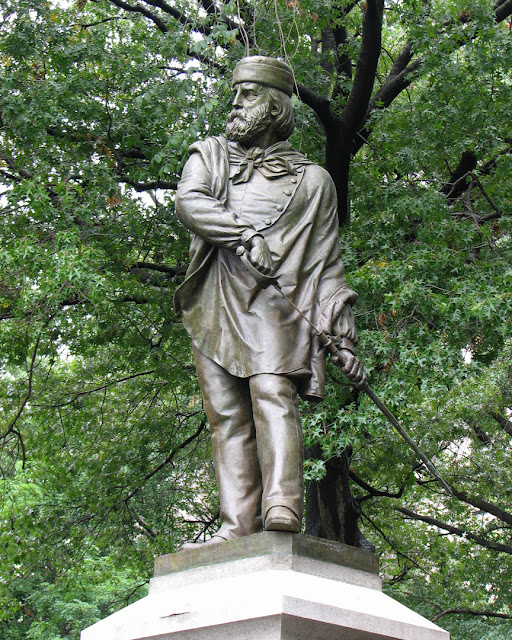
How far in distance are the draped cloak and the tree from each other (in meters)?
1.94

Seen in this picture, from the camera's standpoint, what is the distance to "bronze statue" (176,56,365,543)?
13.3 feet

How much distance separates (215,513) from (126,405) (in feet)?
6.73

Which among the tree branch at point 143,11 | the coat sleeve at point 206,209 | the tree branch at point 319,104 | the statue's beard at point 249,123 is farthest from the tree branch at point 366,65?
the coat sleeve at point 206,209

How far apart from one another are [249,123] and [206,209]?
24.2 inches

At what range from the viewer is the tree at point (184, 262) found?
28.7 feet

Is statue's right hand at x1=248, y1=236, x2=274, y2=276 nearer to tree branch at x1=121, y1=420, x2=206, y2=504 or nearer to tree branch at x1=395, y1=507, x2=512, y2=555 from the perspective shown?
tree branch at x1=121, y1=420, x2=206, y2=504

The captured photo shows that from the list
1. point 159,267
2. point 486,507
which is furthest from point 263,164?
point 486,507

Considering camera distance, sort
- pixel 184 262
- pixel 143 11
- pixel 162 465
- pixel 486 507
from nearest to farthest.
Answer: pixel 184 262
pixel 143 11
pixel 162 465
pixel 486 507

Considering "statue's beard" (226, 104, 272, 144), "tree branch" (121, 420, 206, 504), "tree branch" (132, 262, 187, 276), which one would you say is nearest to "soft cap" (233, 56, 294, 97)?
"statue's beard" (226, 104, 272, 144)

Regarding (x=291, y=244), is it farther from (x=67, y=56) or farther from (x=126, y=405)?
(x=126, y=405)

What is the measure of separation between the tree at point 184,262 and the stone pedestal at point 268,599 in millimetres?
3515

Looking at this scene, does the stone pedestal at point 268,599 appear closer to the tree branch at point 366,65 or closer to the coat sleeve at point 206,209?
the coat sleeve at point 206,209

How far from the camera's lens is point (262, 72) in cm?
464

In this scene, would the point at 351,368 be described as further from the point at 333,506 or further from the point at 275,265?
the point at 333,506
